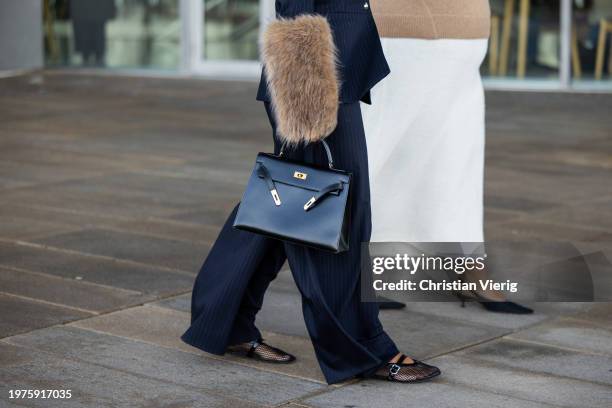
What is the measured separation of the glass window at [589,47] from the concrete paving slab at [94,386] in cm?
1143

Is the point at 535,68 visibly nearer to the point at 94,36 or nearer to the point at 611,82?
the point at 611,82

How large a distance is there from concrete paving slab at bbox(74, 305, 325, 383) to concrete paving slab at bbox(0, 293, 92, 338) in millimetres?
111

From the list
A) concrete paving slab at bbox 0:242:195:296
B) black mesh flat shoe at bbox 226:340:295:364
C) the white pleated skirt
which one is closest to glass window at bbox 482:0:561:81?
concrete paving slab at bbox 0:242:195:296

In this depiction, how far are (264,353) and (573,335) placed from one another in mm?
1269

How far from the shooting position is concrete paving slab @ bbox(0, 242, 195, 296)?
550 centimetres

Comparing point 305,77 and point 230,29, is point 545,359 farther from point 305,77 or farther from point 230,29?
point 230,29

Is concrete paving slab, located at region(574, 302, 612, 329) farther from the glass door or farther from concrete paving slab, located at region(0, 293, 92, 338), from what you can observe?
the glass door

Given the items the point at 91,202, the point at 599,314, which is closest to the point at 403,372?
the point at 599,314

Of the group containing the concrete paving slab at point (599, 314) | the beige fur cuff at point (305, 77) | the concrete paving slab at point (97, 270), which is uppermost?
the beige fur cuff at point (305, 77)

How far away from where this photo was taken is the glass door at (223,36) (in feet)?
54.1

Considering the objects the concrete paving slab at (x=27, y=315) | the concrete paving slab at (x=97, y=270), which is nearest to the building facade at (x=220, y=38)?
the concrete paving slab at (x=97, y=270)

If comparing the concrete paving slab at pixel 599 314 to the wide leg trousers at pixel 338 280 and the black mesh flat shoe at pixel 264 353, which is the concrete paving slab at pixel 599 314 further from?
the black mesh flat shoe at pixel 264 353

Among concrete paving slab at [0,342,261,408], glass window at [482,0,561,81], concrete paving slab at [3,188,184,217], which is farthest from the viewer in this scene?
glass window at [482,0,561,81]

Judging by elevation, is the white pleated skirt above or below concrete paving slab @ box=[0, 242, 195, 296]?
above
